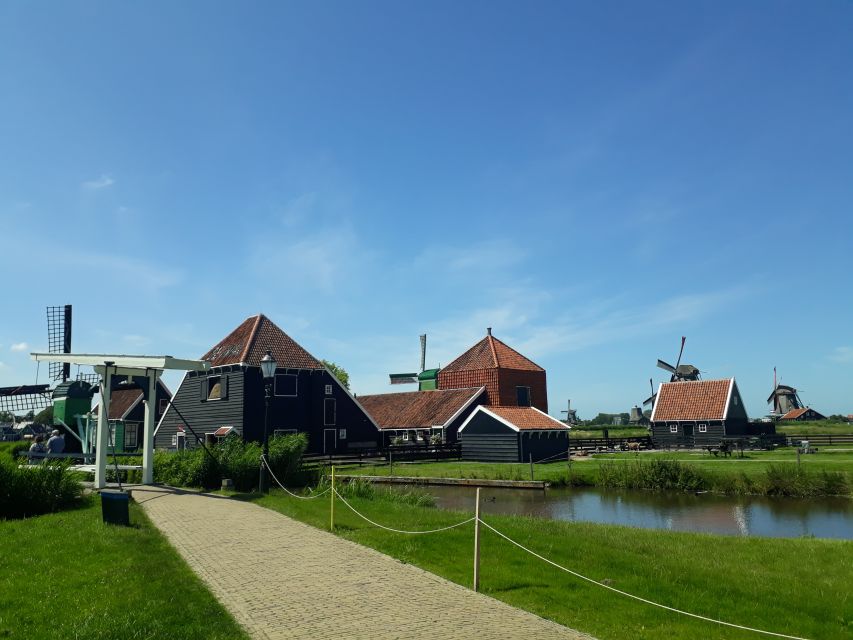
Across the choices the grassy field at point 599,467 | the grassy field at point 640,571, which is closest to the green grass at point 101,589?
the grassy field at point 640,571

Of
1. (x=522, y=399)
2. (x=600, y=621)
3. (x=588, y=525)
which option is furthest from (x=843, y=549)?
(x=522, y=399)

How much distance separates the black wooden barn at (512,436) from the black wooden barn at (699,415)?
12991 mm

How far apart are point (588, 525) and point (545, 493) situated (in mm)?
10955

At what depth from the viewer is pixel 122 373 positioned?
21.6 metres

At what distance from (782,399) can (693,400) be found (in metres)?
54.7

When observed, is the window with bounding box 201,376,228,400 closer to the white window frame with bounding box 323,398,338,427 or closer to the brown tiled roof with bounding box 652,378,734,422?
the white window frame with bounding box 323,398,338,427

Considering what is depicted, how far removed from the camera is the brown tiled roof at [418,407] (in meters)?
47.7

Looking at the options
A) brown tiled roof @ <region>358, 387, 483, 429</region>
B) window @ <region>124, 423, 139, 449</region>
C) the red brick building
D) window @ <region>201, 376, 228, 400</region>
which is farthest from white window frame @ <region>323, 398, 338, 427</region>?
window @ <region>124, 423, 139, 449</region>

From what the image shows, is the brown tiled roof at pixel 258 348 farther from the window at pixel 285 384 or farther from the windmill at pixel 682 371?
the windmill at pixel 682 371

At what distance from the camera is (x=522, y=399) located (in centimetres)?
5109

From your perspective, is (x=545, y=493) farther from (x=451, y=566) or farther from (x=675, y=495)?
(x=451, y=566)

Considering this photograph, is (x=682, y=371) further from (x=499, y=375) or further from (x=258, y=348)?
(x=258, y=348)

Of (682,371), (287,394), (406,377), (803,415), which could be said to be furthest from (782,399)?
(287,394)

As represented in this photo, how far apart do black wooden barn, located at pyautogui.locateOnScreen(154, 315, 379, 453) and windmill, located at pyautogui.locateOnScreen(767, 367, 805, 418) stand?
7132 cm
